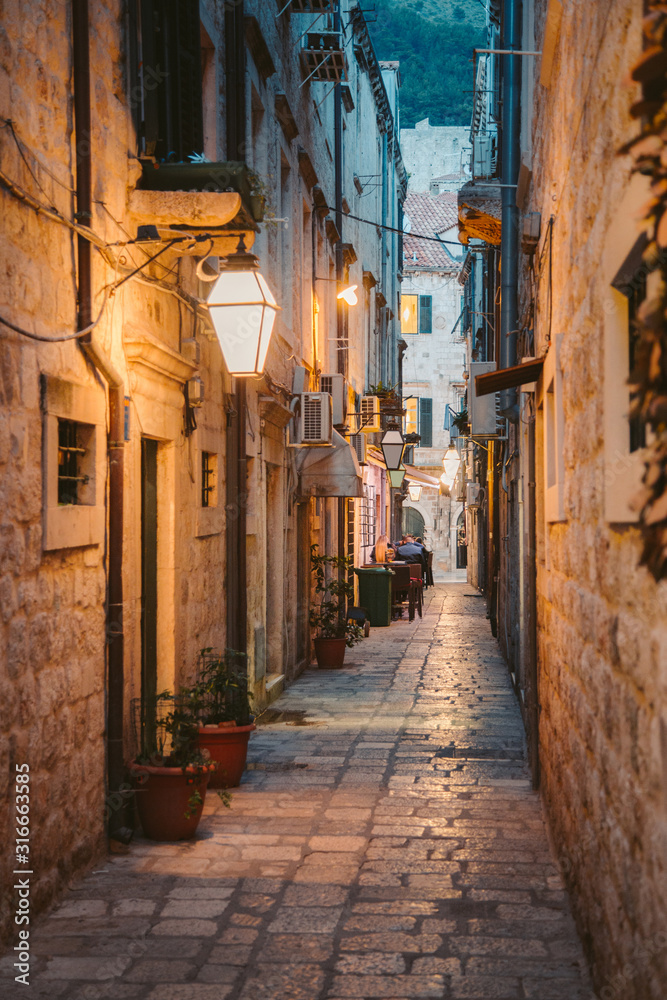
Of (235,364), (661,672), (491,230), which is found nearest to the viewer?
(661,672)

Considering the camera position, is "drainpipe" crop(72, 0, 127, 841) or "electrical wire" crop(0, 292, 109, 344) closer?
"electrical wire" crop(0, 292, 109, 344)

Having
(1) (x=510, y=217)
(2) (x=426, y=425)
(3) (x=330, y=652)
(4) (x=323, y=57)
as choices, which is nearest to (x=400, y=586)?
(3) (x=330, y=652)

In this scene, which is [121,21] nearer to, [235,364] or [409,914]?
[235,364]

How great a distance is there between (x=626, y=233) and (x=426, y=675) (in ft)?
33.0

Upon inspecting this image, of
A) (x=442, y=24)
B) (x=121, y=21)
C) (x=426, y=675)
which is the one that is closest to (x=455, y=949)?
(x=121, y=21)

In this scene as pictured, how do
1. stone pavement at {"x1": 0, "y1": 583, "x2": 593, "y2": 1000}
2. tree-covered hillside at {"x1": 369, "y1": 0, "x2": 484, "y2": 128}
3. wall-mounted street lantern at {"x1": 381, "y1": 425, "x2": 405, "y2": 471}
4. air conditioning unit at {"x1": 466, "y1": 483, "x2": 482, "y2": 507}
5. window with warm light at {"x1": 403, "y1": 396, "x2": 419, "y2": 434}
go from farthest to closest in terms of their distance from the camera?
tree-covered hillside at {"x1": 369, "y1": 0, "x2": 484, "y2": 128}
window with warm light at {"x1": 403, "y1": 396, "x2": 419, "y2": 434}
air conditioning unit at {"x1": 466, "y1": 483, "x2": 482, "y2": 507}
wall-mounted street lantern at {"x1": 381, "y1": 425, "x2": 405, "y2": 471}
stone pavement at {"x1": 0, "y1": 583, "x2": 593, "y2": 1000}

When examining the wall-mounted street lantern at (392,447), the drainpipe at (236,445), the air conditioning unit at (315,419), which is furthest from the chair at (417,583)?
the drainpipe at (236,445)

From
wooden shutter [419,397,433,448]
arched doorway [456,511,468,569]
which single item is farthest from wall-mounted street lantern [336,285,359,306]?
arched doorway [456,511,468,569]

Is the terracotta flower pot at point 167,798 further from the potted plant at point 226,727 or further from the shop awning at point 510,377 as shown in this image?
the shop awning at point 510,377

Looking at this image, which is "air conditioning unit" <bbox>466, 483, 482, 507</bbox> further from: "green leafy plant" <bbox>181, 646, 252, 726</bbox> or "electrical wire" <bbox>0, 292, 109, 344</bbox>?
"electrical wire" <bbox>0, 292, 109, 344</bbox>

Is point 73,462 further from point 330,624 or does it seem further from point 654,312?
point 330,624

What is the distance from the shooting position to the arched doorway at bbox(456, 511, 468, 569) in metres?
38.9

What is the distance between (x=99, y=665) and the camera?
5.44 m

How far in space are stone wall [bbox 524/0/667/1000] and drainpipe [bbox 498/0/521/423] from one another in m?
5.34
